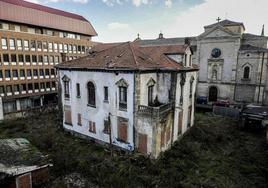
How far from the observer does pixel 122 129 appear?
17.8 m

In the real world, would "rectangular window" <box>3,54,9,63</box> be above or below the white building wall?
above

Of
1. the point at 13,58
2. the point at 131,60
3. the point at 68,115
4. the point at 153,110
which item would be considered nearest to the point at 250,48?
the point at 131,60

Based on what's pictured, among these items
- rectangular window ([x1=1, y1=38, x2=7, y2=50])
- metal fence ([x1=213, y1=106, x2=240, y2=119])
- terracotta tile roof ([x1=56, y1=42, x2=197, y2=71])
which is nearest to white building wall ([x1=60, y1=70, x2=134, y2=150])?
terracotta tile roof ([x1=56, y1=42, x2=197, y2=71])

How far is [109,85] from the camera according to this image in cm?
1808

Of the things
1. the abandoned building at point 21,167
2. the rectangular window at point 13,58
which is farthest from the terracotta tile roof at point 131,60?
the rectangular window at point 13,58

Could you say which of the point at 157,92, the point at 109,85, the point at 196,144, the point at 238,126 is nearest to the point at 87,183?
the point at 109,85

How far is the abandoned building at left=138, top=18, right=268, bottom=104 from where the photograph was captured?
3247 cm

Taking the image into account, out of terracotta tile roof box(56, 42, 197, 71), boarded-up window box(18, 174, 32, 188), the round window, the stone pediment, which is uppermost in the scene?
the stone pediment

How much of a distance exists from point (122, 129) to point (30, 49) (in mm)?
29348

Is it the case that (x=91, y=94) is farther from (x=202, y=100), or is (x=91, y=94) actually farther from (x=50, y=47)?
(x=50, y=47)

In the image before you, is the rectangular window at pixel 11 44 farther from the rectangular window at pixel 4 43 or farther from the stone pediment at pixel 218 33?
the stone pediment at pixel 218 33

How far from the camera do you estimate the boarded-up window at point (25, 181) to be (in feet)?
39.5

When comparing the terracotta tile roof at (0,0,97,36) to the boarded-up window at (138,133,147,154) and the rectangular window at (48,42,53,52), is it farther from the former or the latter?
the boarded-up window at (138,133,147,154)

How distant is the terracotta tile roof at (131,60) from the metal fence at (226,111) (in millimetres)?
15216
